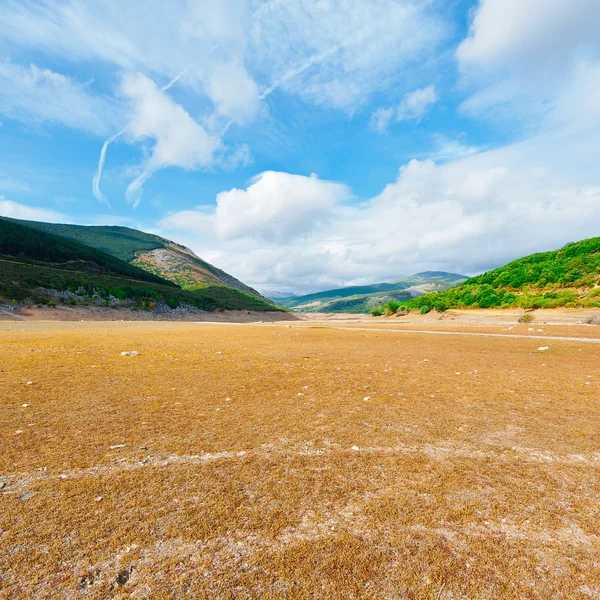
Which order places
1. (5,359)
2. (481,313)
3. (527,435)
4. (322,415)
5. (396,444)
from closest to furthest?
(396,444)
(527,435)
(322,415)
(5,359)
(481,313)

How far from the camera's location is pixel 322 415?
7.46m

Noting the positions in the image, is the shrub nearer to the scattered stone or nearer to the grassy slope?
the grassy slope

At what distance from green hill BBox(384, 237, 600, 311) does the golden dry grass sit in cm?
6129

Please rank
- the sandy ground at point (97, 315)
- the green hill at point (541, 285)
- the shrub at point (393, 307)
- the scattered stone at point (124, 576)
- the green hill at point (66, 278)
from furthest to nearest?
the shrub at point (393, 307) < the green hill at point (66, 278) < the sandy ground at point (97, 315) < the green hill at point (541, 285) < the scattered stone at point (124, 576)

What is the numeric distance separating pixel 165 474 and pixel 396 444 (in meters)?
4.03

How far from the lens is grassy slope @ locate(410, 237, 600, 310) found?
186 ft

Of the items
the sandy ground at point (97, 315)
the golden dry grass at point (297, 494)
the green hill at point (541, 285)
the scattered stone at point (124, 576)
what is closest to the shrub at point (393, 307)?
the green hill at point (541, 285)

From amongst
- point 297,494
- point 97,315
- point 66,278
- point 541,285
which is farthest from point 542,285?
point 66,278

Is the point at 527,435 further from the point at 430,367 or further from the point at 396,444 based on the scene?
the point at 430,367

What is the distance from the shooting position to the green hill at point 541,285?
56781 mm

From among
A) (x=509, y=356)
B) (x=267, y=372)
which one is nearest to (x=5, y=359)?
(x=267, y=372)

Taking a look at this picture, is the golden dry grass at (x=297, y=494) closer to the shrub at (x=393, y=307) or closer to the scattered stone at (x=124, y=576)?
the scattered stone at (x=124, y=576)

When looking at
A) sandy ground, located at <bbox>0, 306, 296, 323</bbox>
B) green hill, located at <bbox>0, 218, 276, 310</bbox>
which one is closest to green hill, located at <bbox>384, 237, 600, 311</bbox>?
sandy ground, located at <bbox>0, 306, 296, 323</bbox>

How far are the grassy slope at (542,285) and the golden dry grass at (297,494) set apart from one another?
61.3 metres
